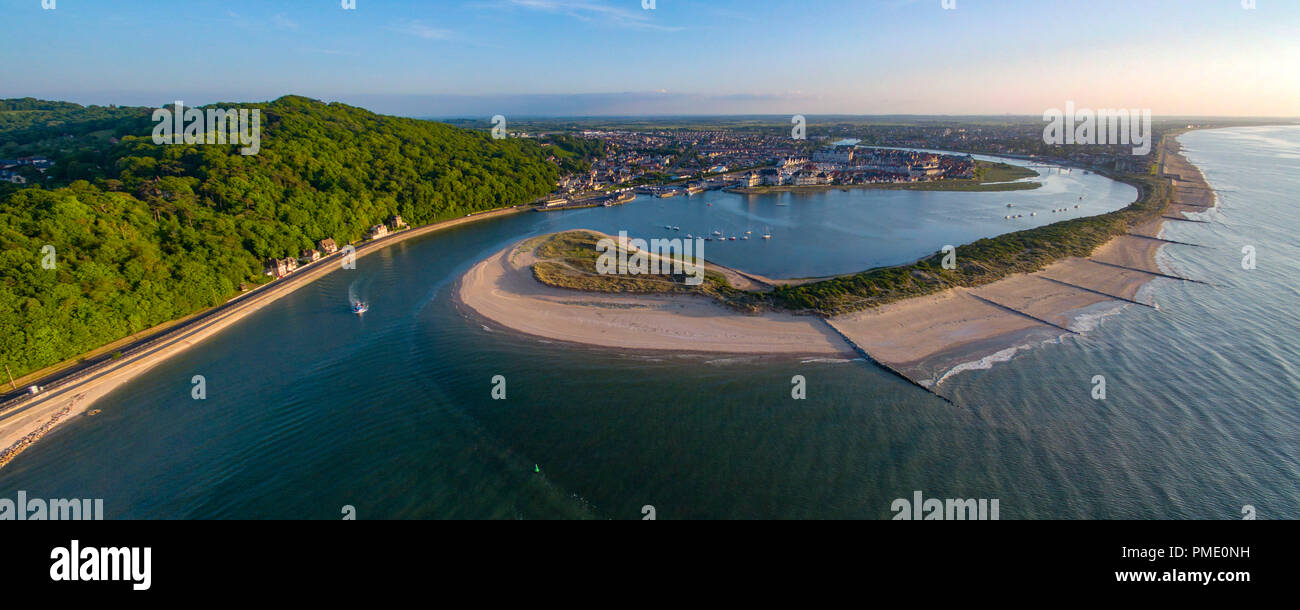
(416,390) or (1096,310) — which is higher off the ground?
(1096,310)

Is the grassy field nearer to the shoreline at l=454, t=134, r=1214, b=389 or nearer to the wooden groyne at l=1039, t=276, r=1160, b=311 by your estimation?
the shoreline at l=454, t=134, r=1214, b=389

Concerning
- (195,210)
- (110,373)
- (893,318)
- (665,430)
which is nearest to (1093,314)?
(893,318)

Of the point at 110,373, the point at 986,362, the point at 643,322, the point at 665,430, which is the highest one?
the point at 643,322

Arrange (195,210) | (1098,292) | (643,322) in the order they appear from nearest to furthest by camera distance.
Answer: (643,322), (1098,292), (195,210)

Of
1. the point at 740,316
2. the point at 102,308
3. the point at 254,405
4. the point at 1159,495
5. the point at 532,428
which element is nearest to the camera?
the point at 1159,495

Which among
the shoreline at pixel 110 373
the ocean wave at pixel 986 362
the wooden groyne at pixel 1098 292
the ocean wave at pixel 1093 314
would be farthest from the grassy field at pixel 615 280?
the wooden groyne at pixel 1098 292

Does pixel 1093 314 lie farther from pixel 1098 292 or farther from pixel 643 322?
pixel 643 322

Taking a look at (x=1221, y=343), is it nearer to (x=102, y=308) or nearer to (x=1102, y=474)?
(x=1102, y=474)
